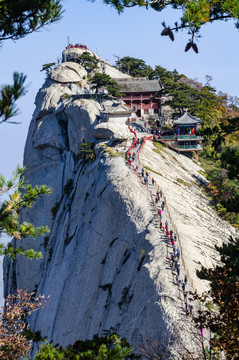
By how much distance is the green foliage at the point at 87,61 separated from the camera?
73500 mm

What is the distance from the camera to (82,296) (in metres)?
34.2

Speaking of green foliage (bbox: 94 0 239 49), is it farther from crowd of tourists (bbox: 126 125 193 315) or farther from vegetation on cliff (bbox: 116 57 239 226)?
crowd of tourists (bbox: 126 125 193 315)

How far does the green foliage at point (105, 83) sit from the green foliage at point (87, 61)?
33.1 ft

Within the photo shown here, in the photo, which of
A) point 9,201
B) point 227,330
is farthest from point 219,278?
point 9,201

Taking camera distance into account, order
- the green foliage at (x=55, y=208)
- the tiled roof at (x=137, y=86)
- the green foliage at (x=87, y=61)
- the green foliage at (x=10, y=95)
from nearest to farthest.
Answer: the green foliage at (x=10, y=95)
the green foliage at (x=55, y=208)
the green foliage at (x=87, y=61)
the tiled roof at (x=137, y=86)

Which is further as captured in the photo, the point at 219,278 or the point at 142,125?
the point at 142,125

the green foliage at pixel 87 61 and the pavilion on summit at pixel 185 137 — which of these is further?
the green foliage at pixel 87 61

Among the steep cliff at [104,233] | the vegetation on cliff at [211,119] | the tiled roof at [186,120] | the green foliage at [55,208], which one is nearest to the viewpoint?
the vegetation on cliff at [211,119]

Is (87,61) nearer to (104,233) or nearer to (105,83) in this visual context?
(105,83)

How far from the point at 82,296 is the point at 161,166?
18.8 m

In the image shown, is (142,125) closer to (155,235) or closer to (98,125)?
(98,125)

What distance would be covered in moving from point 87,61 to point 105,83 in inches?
585

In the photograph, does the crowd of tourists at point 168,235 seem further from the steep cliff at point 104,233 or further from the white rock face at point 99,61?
the white rock face at point 99,61

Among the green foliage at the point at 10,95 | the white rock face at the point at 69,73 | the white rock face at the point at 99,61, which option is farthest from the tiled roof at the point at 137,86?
the green foliage at the point at 10,95
